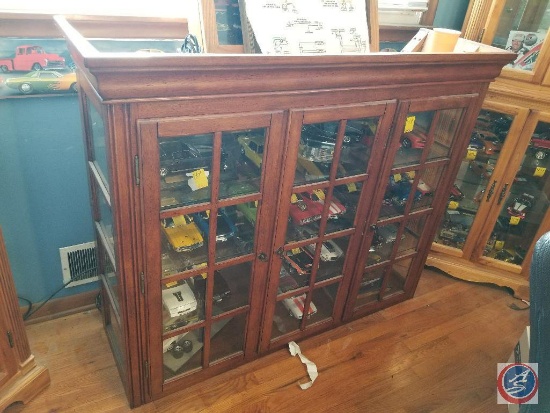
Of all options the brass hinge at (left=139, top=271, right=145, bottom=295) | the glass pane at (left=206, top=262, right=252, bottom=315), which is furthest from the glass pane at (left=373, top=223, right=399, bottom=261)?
the brass hinge at (left=139, top=271, right=145, bottom=295)

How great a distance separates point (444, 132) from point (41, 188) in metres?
1.51

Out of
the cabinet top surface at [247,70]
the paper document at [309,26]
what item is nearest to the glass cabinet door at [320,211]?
the cabinet top surface at [247,70]

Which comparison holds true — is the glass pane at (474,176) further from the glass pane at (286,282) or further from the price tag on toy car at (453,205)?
the glass pane at (286,282)

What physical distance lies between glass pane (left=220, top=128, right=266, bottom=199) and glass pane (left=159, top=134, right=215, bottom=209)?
1.7 inches

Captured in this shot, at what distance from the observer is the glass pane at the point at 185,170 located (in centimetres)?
116

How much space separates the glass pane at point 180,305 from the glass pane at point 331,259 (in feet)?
1.61

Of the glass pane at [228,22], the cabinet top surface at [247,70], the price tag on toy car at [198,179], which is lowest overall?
the price tag on toy car at [198,179]

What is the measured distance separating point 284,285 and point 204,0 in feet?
3.28

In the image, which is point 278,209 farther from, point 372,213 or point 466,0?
point 466,0

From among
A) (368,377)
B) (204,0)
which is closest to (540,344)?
(368,377)

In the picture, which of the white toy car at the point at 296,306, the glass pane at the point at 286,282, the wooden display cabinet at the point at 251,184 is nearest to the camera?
the wooden display cabinet at the point at 251,184

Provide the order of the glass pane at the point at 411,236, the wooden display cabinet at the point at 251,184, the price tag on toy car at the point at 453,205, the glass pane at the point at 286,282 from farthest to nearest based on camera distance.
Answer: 1. the price tag on toy car at the point at 453,205
2. the glass pane at the point at 411,236
3. the glass pane at the point at 286,282
4. the wooden display cabinet at the point at 251,184

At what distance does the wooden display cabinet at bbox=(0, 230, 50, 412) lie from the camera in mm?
1285

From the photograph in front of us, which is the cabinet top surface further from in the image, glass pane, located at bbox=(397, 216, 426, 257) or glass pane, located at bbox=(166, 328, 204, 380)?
glass pane, located at bbox=(166, 328, 204, 380)
